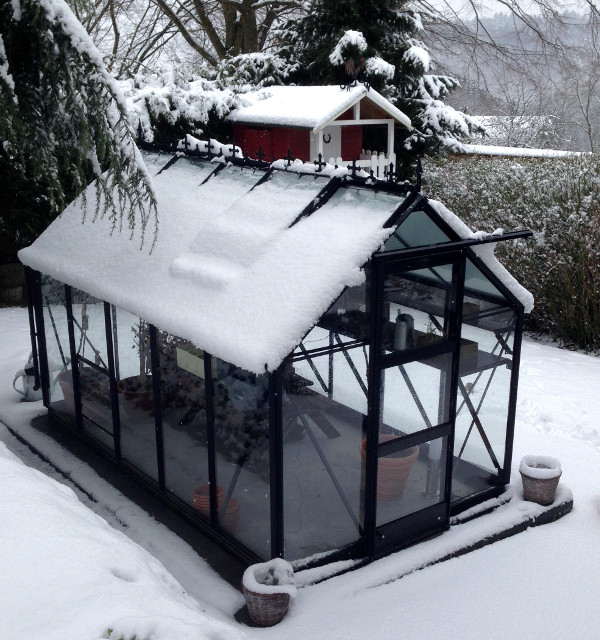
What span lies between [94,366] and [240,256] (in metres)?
2.31

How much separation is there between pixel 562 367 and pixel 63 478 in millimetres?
6137

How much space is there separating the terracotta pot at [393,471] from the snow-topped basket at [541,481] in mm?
1072

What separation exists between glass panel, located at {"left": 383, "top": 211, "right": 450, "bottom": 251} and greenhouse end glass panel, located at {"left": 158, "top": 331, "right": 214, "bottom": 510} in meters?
1.64

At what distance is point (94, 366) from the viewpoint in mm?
6801

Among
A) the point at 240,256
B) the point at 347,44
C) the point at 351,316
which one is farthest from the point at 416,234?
the point at 347,44

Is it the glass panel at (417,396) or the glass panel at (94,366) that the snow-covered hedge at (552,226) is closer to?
the glass panel at (417,396)

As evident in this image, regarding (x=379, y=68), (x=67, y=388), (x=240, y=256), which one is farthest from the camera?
(x=379, y=68)

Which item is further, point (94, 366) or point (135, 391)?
→ point (94, 366)

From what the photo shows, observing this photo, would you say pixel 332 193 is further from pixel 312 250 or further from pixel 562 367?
pixel 562 367

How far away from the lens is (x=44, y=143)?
221 inches

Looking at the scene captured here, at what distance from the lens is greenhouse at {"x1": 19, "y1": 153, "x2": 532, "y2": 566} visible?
477 centimetres

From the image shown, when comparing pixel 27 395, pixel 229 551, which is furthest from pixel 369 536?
pixel 27 395

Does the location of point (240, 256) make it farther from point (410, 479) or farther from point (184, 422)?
point (410, 479)

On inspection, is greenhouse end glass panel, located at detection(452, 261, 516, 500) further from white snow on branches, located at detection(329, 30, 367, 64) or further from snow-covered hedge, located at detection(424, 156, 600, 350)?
white snow on branches, located at detection(329, 30, 367, 64)
